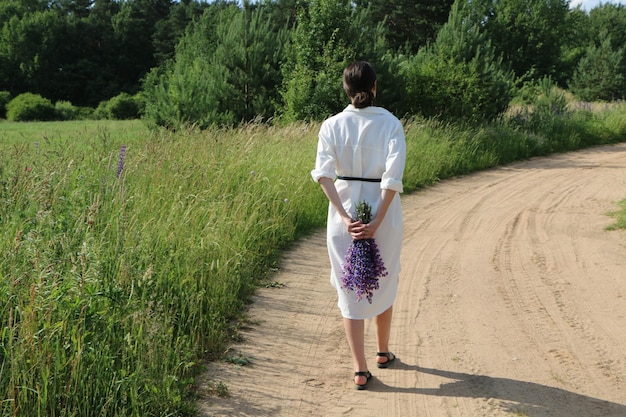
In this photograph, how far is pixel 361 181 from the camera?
14.9 feet

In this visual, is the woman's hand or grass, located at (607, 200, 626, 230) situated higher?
the woman's hand

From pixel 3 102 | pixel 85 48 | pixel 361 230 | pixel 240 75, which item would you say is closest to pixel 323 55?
pixel 240 75

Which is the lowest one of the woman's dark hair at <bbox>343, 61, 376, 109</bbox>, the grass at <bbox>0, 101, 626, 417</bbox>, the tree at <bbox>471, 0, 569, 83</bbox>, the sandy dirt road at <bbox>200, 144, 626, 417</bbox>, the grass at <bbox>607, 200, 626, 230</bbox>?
the sandy dirt road at <bbox>200, 144, 626, 417</bbox>

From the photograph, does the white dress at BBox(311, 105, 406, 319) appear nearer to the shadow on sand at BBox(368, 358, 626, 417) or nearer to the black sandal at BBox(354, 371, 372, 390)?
the black sandal at BBox(354, 371, 372, 390)

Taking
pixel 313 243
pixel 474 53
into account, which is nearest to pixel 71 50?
pixel 474 53

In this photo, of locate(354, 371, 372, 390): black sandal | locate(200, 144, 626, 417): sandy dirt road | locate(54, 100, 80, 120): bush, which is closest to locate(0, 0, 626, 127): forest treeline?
locate(54, 100, 80, 120): bush

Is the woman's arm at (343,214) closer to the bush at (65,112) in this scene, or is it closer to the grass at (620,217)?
the grass at (620,217)

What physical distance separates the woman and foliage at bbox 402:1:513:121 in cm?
1519

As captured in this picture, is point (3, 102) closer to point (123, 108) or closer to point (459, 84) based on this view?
point (123, 108)

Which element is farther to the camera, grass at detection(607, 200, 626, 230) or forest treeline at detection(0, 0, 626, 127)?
forest treeline at detection(0, 0, 626, 127)

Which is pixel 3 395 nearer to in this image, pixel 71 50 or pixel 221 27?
pixel 221 27

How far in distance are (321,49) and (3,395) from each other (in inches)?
607

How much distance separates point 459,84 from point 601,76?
104ft

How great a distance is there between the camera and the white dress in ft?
14.6
